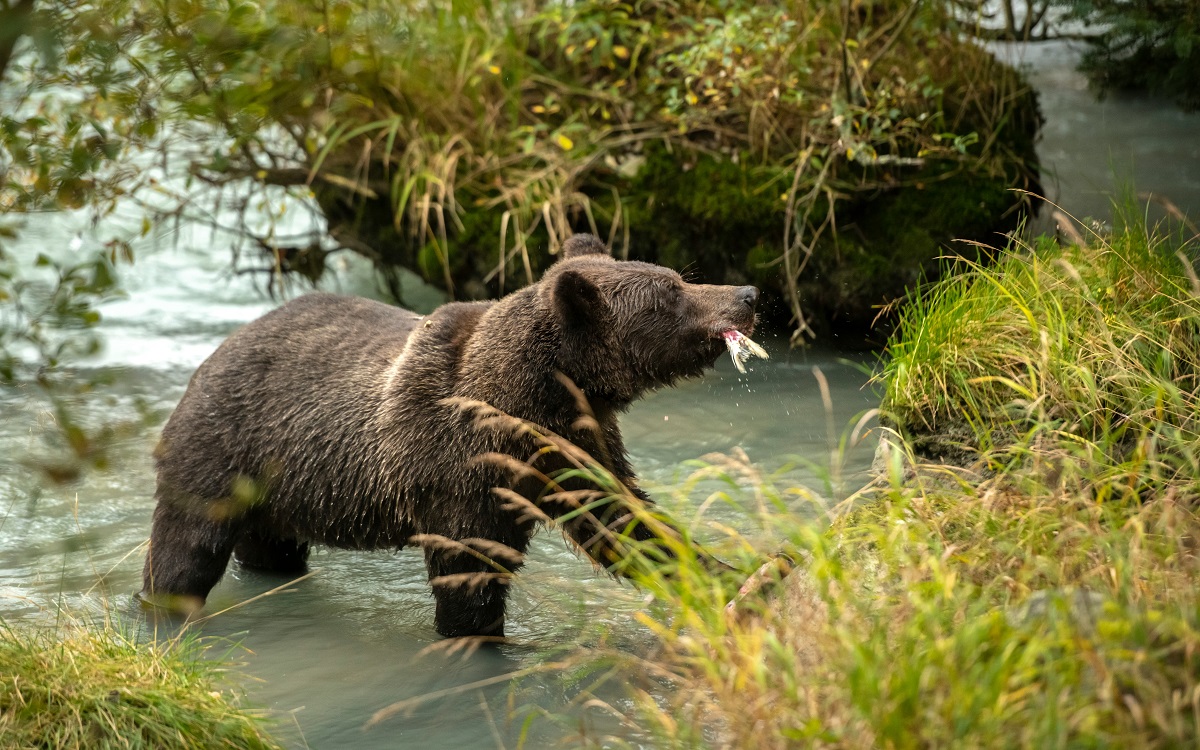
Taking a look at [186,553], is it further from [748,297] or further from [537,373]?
[748,297]

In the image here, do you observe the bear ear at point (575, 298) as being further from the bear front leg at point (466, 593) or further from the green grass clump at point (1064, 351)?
the green grass clump at point (1064, 351)

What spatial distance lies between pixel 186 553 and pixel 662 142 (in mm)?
5178

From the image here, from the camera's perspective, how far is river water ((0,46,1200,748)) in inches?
166

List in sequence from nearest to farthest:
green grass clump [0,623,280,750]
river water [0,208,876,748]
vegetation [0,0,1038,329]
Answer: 1. green grass clump [0,623,280,750]
2. river water [0,208,876,748]
3. vegetation [0,0,1038,329]

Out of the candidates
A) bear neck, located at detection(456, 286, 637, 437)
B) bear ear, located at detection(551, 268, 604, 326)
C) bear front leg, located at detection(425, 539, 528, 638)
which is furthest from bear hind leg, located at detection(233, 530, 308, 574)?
bear ear, located at detection(551, 268, 604, 326)

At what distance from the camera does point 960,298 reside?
17.7 ft

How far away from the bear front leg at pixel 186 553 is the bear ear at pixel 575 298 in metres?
1.75

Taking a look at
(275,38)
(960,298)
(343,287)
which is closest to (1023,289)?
(960,298)

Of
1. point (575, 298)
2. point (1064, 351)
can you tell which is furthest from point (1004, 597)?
point (575, 298)

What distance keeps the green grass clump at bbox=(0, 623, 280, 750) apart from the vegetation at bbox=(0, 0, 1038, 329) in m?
4.61

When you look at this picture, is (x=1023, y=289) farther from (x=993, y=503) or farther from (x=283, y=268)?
(x=283, y=268)

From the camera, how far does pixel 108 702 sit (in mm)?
3537

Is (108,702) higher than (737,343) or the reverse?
the reverse

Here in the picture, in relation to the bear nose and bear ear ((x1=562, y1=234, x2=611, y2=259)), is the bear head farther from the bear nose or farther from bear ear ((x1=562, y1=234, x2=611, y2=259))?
bear ear ((x1=562, y1=234, x2=611, y2=259))
